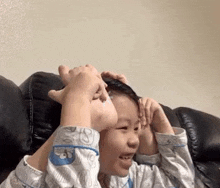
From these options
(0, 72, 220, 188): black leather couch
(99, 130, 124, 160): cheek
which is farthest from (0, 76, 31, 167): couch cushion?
(99, 130, 124, 160): cheek

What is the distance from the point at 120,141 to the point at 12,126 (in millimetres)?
357

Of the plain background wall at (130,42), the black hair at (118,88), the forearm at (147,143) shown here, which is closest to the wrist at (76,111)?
the black hair at (118,88)

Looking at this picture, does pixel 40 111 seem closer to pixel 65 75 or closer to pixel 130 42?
pixel 65 75

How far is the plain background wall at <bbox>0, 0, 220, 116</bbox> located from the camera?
128 cm

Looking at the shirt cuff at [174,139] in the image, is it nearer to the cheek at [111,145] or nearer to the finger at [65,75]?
the cheek at [111,145]

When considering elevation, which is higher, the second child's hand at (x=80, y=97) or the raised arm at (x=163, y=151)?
the second child's hand at (x=80, y=97)

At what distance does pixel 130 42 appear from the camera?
5.35 ft

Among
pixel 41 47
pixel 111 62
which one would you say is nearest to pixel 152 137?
pixel 111 62

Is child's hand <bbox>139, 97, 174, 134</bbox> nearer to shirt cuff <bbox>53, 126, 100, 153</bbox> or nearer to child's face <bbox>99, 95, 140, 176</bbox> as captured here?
child's face <bbox>99, 95, 140, 176</bbox>

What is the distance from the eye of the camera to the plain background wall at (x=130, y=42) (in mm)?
1275

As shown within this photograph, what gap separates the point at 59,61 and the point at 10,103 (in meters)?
0.51


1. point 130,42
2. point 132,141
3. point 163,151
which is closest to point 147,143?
point 163,151

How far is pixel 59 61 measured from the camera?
1.35 metres

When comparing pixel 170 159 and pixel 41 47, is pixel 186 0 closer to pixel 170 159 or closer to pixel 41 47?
pixel 41 47
